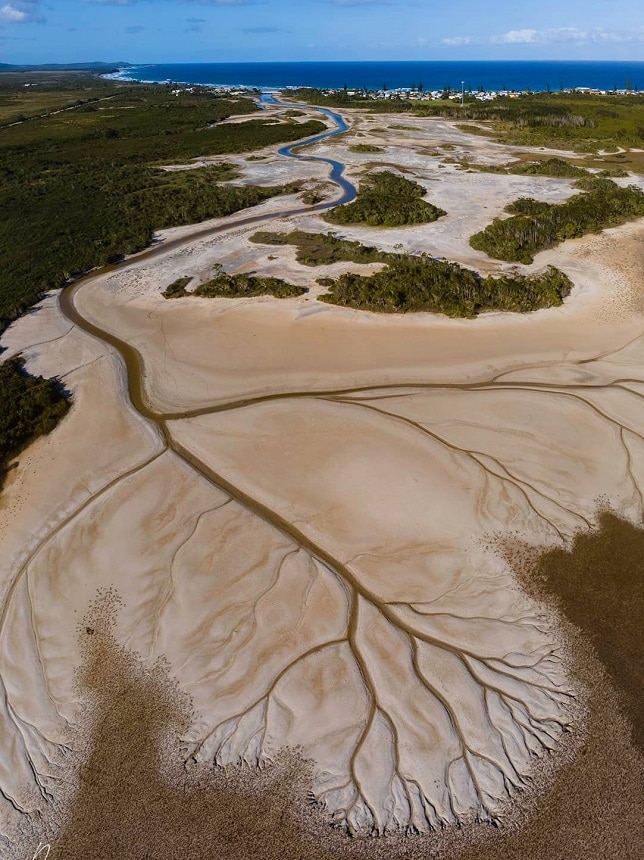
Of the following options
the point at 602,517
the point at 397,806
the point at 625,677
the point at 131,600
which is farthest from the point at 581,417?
the point at 131,600

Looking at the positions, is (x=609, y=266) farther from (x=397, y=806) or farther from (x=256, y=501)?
(x=397, y=806)

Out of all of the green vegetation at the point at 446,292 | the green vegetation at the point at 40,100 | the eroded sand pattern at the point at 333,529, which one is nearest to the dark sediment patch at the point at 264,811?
the eroded sand pattern at the point at 333,529

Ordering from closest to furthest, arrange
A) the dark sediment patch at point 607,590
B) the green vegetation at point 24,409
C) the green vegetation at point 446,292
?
the dark sediment patch at point 607,590 → the green vegetation at point 24,409 → the green vegetation at point 446,292

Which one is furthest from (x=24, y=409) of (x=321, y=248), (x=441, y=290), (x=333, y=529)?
(x=321, y=248)

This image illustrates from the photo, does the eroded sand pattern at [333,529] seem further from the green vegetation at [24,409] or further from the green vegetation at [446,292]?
the green vegetation at [446,292]

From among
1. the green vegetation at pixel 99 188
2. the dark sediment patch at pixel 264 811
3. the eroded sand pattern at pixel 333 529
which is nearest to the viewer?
the dark sediment patch at pixel 264 811

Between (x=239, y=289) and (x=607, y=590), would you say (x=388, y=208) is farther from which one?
(x=607, y=590)
